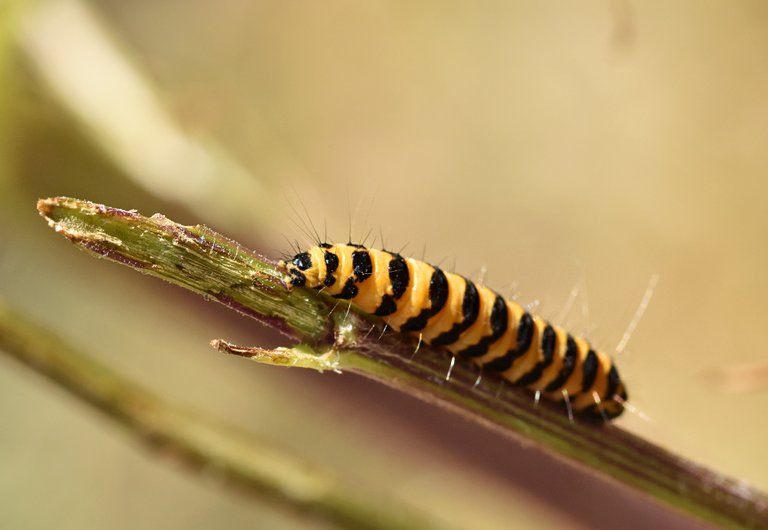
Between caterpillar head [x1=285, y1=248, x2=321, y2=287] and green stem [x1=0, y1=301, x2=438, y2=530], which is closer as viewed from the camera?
caterpillar head [x1=285, y1=248, x2=321, y2=287]

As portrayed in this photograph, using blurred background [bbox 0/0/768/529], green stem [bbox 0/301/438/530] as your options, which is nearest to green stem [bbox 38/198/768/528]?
green stem [bbox 0/301/438/530]

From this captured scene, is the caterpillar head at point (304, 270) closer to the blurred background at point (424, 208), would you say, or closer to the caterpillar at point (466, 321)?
the caterpillar at point (466, 321)

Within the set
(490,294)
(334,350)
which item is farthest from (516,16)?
(334,350)

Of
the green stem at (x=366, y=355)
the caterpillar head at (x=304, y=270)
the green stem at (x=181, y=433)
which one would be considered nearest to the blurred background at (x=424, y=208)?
the green stem at (x=181, y=433)

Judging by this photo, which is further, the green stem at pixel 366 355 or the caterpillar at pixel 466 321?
the caterpillar at pixel 466 321

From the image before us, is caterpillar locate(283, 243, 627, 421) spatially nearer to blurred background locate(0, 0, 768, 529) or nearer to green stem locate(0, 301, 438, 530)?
green stem locate(0, 301, 438, 530)

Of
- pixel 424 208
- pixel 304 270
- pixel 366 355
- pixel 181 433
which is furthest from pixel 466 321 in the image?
pixel 424 208
